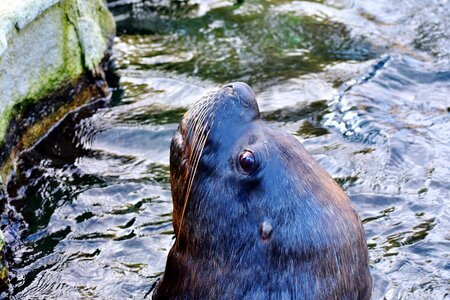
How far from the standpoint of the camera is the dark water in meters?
5.57

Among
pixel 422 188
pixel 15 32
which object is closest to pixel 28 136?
pixel 15 32

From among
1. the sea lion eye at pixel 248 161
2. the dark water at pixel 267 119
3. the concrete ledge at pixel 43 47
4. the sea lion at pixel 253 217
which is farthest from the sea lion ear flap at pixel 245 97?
the concrete ledge at pixel 43 47

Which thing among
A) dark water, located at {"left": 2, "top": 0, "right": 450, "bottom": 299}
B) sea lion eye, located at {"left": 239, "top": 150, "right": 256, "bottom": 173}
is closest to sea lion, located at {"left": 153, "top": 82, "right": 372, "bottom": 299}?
sea lion eye, located at {"left": 239, "top": 150, "right": 256, "bottom": 173}

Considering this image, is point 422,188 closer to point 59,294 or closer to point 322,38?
point 59,294

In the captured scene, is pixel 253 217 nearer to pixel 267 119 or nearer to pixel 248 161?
pixel 248 161

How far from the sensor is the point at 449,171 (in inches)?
257

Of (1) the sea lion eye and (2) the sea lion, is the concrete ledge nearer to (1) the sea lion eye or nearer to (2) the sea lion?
(2) the sea lion

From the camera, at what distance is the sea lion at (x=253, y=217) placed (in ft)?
13.5

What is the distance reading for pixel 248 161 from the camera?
4.20 m

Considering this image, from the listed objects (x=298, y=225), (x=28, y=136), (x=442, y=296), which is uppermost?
(x=298, y=225)

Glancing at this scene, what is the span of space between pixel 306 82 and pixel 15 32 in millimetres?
3022

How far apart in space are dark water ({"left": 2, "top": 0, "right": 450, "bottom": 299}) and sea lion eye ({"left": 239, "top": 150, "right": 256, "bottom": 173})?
4.64 ft

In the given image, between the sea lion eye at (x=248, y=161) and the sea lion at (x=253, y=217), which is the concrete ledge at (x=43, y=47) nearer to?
the sea lion at (x=253, y=217)

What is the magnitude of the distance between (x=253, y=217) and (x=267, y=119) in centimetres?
327
